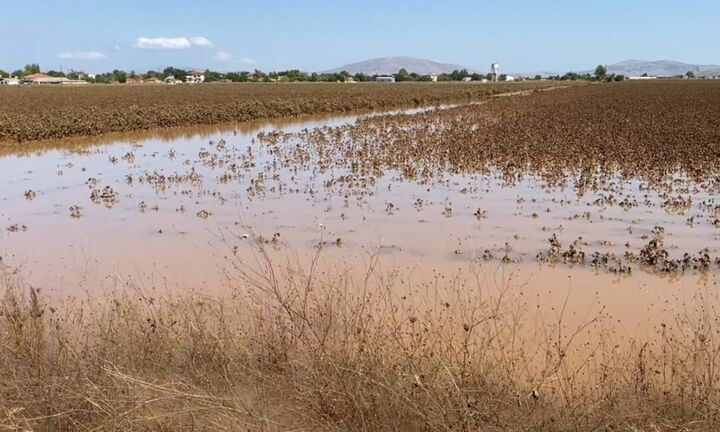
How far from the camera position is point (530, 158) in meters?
16.4

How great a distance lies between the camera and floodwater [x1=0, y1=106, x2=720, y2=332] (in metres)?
7.33

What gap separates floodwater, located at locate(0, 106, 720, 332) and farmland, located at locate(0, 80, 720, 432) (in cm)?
6

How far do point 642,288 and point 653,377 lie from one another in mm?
2871

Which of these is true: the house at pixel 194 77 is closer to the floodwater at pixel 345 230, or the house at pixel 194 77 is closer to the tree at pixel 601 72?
the tree at pixel 601 72

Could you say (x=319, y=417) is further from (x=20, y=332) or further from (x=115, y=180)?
(x=115, y=180)

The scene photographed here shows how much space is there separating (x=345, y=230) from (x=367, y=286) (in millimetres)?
2962

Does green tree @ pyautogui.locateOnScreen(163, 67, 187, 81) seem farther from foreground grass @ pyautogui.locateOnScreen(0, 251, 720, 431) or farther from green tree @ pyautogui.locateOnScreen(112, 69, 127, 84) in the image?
foreground grass @ pyautogui.locateOnScreen(0, 251, 720, 431)

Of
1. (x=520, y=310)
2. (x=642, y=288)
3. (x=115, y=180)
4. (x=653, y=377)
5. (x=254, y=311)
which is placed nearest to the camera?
(x=653, y=377)

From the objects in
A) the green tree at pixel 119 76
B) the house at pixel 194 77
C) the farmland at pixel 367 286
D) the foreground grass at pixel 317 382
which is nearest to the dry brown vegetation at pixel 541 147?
the farmland at pixel 367 286

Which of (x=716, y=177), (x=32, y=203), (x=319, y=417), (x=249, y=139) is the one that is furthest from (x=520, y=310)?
(x=249, y=139)

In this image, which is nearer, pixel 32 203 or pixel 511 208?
pixel 511 208

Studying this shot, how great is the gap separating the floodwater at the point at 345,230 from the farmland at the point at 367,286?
2.2 inches

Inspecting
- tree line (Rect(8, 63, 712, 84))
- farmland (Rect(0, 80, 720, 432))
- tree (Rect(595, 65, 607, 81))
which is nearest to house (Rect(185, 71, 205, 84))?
tree line (Rect(8, 63, 712, 84))

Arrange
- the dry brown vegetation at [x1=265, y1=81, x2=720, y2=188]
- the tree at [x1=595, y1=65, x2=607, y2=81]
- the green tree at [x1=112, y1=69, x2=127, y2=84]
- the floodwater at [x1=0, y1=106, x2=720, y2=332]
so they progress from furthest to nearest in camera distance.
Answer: the tree at [x1=595, y1=65, x2=607, y2=81], the green tree at [x1=112, y1=69, x2=127, y2=84], the dry brown vegetation at [x1=265, y1=81, x2=720, y2=188], the floodwater at [x1=0, y1=106, x2=720, y2=332]
